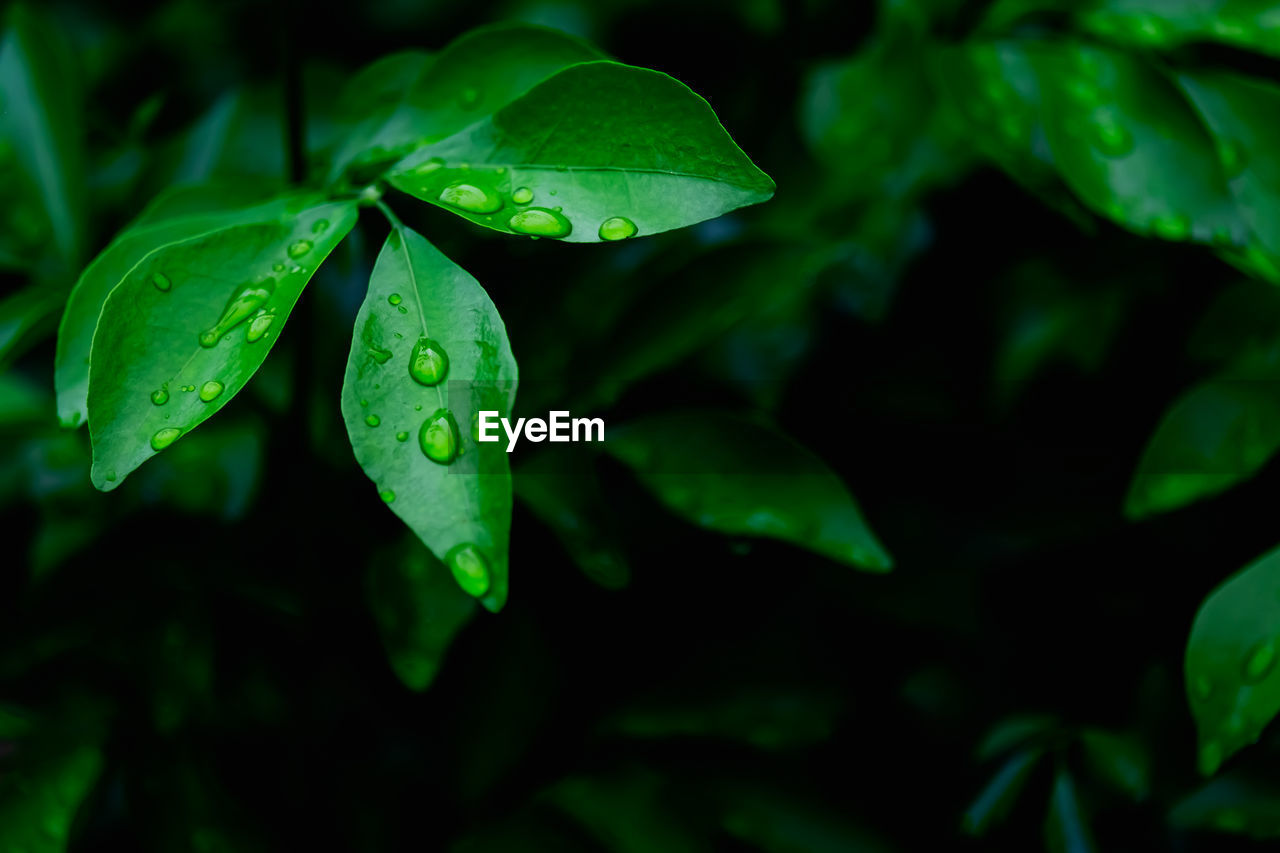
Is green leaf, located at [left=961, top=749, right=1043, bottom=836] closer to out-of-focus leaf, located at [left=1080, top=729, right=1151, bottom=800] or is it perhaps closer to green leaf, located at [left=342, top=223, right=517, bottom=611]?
out-of-focus leaf, located at [left=1080, top=729, right=1151, bottom=800]

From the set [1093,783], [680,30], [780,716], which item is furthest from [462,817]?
[680,30]

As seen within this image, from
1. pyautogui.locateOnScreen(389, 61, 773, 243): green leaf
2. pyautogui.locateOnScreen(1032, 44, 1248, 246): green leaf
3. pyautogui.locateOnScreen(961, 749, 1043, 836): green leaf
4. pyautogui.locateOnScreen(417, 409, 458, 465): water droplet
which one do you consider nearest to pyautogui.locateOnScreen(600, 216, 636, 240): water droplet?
pyautogui.locateOnScreen(389, 61, 773, 243): green leaf

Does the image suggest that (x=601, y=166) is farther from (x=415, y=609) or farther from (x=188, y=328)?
(x=415, y=609)

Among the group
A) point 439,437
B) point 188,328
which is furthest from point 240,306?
point 439,437

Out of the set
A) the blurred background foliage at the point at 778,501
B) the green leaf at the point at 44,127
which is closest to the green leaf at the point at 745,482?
the blurred background foliage at the point at 778,501

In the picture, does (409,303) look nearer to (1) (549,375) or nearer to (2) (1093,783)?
(1) (549,375)

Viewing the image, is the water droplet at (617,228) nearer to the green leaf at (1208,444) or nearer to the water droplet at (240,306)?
the water droplet at (240,306)
